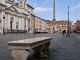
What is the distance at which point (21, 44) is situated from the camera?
26.4ft

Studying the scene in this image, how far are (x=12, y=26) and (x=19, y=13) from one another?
14426 millimetres

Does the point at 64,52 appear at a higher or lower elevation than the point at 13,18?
lower

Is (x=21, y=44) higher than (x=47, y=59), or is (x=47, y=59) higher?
(x=21, y=44)

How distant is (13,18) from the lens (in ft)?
397

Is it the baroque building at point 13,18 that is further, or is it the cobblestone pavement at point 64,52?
the baroque building at point 13,18

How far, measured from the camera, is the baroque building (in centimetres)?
9894

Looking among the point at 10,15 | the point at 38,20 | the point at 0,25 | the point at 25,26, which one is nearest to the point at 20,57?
the point at 0,25

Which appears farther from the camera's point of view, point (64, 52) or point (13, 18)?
point (13, 18)

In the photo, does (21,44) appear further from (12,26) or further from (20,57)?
(12,26)

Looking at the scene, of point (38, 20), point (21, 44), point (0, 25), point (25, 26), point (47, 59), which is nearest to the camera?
point (21, 44)

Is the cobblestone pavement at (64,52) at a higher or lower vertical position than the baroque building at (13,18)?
lower

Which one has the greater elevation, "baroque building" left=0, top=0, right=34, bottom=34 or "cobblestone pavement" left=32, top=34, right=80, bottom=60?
"baroque building" left=0, top=0, right=34, bottom=34

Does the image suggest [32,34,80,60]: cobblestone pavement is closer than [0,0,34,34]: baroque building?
Yes

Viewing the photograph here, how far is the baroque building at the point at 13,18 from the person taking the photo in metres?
98.9
